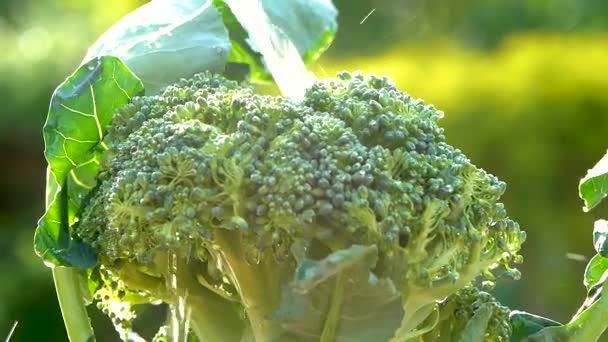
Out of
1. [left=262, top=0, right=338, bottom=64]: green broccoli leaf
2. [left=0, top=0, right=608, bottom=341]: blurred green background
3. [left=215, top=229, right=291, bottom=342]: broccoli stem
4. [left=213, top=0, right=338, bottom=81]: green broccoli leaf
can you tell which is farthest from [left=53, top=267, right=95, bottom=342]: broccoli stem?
[left=0, top=0, right=608, bottom=341]: blurred green background

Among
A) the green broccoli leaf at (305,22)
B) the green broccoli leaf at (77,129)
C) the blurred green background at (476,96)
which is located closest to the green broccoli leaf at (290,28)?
the green broccoli leaf at (305,22)

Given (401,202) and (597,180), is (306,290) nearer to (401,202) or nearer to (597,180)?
(401,202)

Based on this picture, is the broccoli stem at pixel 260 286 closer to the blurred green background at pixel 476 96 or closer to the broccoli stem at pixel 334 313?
the broccoli stem at pixel 334 313

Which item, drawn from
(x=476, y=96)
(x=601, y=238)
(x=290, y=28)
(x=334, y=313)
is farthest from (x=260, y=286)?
(x=476, y=96)

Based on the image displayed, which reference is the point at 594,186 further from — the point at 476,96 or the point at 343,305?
the point at 476,96

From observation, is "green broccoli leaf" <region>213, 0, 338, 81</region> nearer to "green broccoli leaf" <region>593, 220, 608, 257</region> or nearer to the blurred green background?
"green broccoli leaf" <region>593, 220, 608, 257</region>
